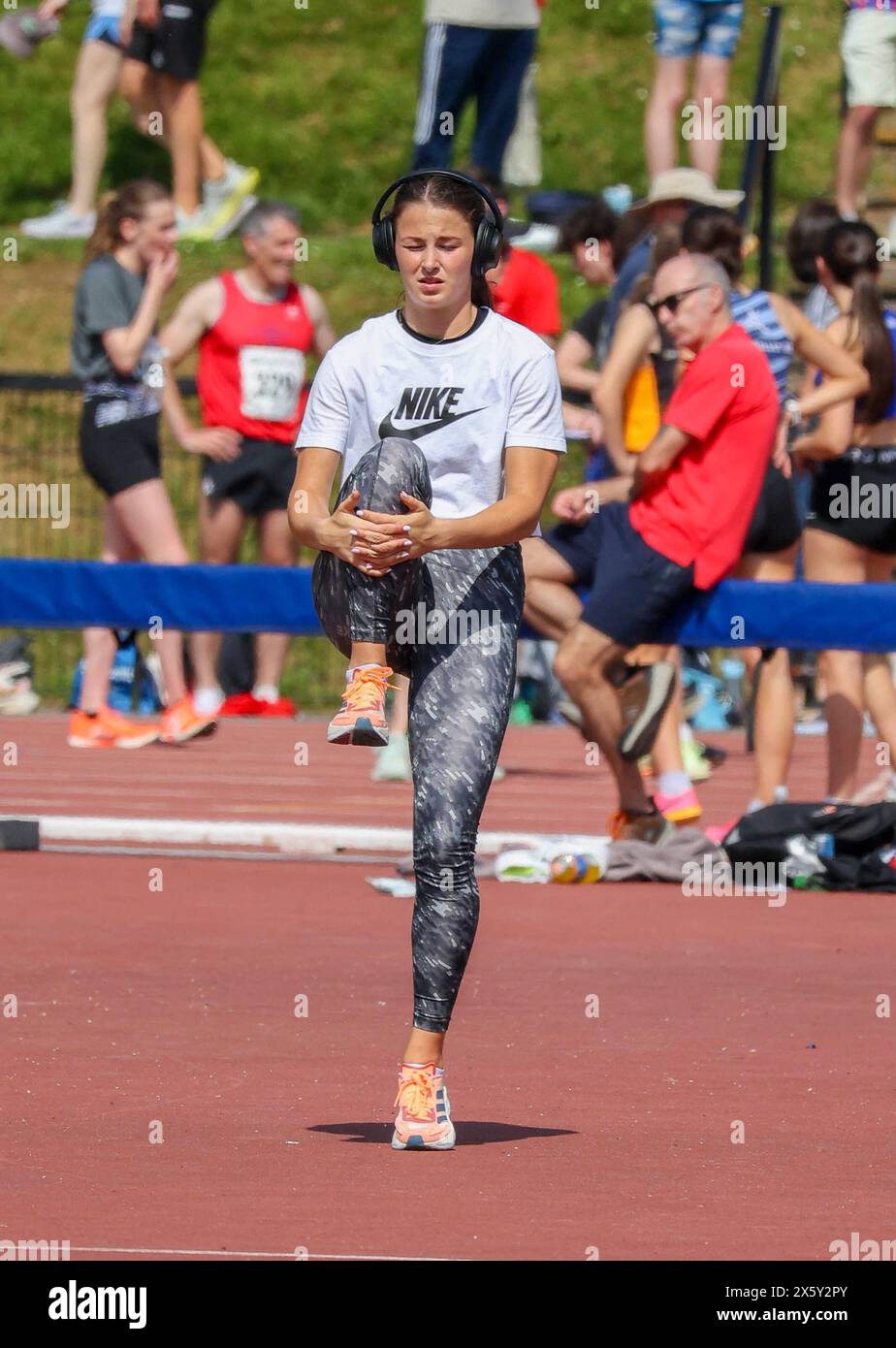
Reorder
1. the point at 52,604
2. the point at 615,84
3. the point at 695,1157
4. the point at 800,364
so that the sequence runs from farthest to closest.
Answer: the point at 615,84 < the point at 800,364 < the point at 52,604 < the point at 695,1157

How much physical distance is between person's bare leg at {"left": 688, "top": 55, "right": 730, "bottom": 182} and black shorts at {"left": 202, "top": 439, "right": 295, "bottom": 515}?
3.63 metres

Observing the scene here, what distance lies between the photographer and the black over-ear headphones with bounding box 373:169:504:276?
18.9ft

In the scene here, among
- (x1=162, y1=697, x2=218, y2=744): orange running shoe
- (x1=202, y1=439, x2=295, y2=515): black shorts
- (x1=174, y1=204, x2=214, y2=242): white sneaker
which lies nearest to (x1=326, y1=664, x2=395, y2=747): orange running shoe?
(x1=162, y1=697, x2=218, y2=744): orange running shoe

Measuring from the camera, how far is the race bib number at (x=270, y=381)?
44.4ft

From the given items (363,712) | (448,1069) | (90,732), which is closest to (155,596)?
(90,732)

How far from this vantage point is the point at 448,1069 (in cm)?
656

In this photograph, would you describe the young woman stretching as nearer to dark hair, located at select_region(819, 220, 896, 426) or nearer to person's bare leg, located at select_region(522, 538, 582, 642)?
person's bare leg, located at select_region(522, 538, 582, 642)

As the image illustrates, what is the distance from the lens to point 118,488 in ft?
42.3

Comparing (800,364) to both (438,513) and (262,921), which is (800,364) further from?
(438,513)

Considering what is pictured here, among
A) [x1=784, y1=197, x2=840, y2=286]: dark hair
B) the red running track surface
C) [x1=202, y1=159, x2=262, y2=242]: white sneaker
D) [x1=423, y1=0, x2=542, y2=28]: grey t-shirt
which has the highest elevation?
[x1=423, y1=0, x2=542, y2=28]: grey t-shirt

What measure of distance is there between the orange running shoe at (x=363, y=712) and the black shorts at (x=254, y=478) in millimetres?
8021

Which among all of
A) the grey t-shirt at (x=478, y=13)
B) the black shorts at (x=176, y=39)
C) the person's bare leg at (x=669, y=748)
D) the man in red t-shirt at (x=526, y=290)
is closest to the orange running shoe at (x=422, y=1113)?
the person's bare leg at (x=669, y=748)
